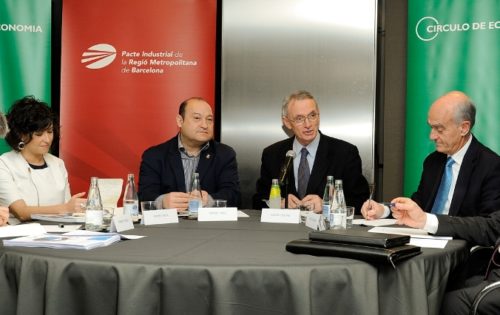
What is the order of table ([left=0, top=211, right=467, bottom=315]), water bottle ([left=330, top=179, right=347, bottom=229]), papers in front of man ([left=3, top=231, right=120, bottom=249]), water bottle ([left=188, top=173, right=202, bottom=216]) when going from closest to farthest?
table ([left=0, top=211, right=467, bottom=315]) < papers in front of man ([left=3, top=231, right=120, bottom=249]) < water bottle ([left=330, top=179, right=347, bottom=229]) < water bottle ([left=188, top=173, right=202, bottom=216])

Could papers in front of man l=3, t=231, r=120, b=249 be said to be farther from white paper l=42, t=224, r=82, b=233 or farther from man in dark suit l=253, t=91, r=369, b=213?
man in dark suit l=253, t=91, r=369, b=213

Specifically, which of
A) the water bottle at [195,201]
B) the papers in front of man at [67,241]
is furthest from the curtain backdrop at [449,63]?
the papers in front of man at [67,241]

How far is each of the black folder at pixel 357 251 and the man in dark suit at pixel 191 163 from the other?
6.40 feet

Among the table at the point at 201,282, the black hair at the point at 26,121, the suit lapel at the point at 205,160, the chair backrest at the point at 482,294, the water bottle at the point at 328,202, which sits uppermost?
the black hair at the point at 26,121

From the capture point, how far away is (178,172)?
4.37 m

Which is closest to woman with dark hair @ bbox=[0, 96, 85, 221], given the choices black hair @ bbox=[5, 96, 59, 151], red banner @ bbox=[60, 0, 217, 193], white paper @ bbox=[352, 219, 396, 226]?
black hair @ bbox=[5, 96, 59, 151]

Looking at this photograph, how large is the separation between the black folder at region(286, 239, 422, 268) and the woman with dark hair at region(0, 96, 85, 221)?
7.11 feet

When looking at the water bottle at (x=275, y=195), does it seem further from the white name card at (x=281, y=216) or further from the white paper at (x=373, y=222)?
the white paper at (x=373, y=222)

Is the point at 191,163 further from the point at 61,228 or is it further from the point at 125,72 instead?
the point at 61,228

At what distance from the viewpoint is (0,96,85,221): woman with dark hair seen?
12.8 feet

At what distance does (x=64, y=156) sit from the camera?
5.41m

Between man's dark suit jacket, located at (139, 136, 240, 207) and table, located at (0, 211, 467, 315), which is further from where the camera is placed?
man's dark suit jacket, located at (139, 136, 240, 207)

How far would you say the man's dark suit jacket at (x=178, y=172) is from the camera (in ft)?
14.2

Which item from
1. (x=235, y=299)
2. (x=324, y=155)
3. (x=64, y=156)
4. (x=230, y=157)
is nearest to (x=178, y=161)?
(x=230, y=157)
